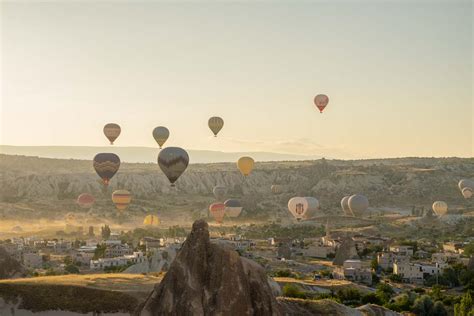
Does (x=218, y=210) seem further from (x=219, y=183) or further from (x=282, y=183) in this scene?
(x=282, y=183)

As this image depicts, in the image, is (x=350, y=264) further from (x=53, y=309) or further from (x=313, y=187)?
(x=313, y=187)

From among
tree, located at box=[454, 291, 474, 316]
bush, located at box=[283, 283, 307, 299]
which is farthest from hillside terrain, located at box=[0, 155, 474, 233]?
bush, located at box=[283, 283, 307, 299]

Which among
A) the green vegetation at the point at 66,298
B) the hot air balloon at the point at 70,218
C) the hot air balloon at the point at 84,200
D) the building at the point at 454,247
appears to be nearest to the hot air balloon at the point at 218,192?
the hot air balloon at the point at 84,200

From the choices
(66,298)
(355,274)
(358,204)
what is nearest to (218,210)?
(358,204)

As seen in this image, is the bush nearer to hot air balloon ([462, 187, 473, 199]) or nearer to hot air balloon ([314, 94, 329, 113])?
hot air balloon ([314, 94, 329, 113])

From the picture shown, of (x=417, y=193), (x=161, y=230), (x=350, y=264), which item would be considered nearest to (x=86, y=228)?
(x=161, y=230)

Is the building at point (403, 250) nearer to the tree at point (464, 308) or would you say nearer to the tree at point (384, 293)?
the tree at point (384, 293)

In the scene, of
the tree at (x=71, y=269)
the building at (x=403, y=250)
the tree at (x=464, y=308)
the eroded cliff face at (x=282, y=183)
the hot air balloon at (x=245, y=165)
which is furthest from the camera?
the eroded cliff face at (x=282, y=183)
